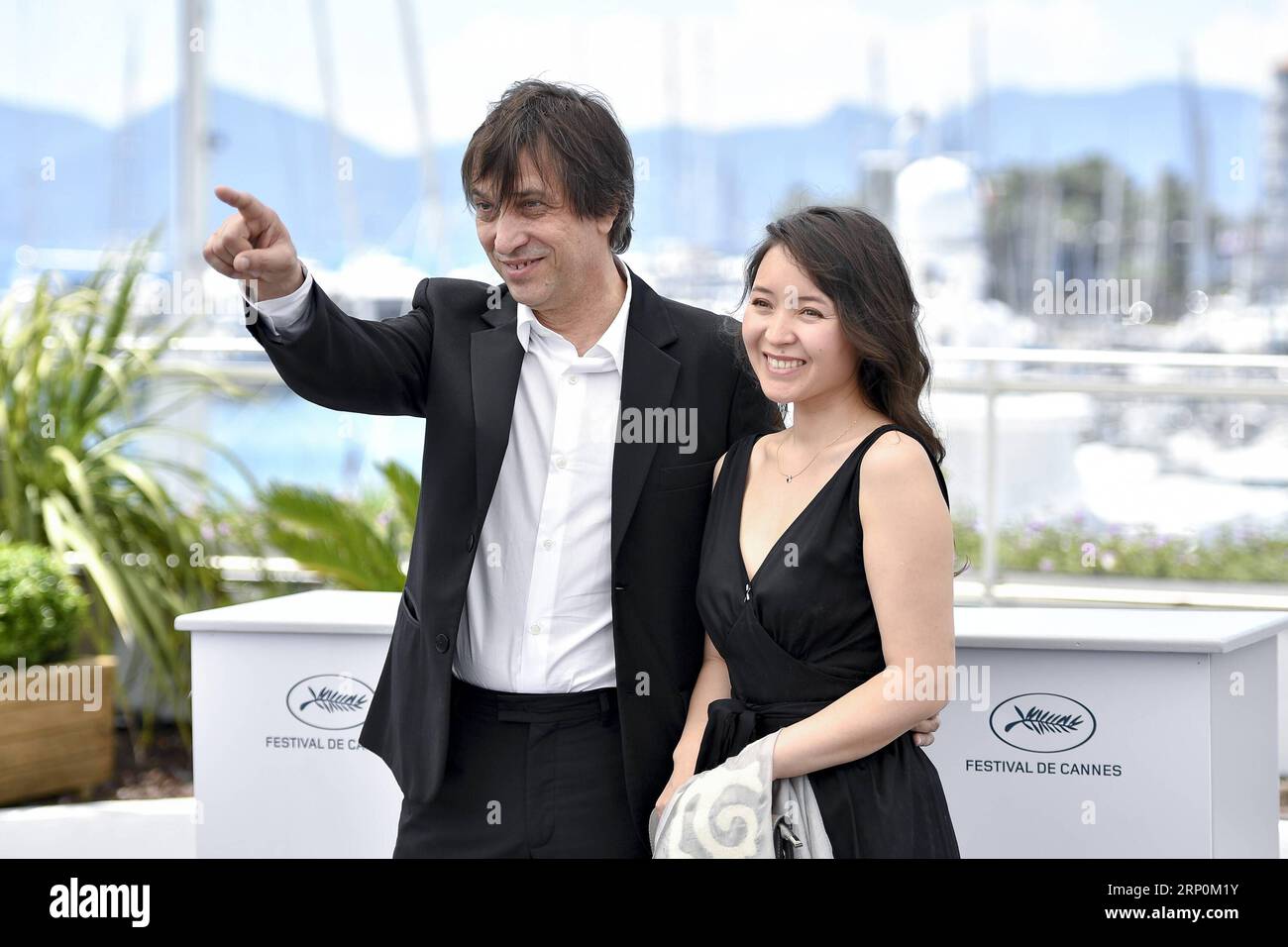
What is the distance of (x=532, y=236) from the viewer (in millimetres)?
2287

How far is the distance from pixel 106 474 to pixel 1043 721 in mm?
3916

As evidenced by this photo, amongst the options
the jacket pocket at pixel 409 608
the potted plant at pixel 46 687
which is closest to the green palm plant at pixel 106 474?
the potted plant at pixel 46 687

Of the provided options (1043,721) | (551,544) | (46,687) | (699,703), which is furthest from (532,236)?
(46,687)

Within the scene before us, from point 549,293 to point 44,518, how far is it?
3.68 meters

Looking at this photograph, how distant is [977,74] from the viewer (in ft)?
73.9

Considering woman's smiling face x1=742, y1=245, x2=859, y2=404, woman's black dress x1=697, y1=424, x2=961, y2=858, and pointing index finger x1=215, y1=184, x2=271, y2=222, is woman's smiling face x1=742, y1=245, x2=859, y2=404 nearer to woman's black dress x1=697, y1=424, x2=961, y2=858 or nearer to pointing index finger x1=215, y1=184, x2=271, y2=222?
woman's black dress x1=697, y1=424, x2=961, y2=858

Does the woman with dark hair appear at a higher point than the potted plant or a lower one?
higher

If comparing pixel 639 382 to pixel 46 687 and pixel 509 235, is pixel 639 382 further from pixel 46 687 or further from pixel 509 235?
pixel 46 687

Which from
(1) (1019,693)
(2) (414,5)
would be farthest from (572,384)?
(2) (414,5)

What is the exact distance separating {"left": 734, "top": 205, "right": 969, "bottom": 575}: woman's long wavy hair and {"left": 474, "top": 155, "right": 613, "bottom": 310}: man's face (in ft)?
1.08

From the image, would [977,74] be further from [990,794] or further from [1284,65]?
[990,794]

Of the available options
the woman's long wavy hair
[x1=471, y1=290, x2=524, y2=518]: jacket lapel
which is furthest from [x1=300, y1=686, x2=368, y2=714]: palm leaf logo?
the woman's long wavy hair

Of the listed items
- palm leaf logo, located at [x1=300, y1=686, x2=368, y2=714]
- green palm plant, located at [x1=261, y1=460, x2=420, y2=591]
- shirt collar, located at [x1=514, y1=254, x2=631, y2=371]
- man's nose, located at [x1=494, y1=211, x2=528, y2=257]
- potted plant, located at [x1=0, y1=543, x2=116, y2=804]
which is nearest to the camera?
man's nose, located at [x1=494, y1=211, x2=528, y2=257]

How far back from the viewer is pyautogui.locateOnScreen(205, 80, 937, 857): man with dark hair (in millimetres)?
2303
